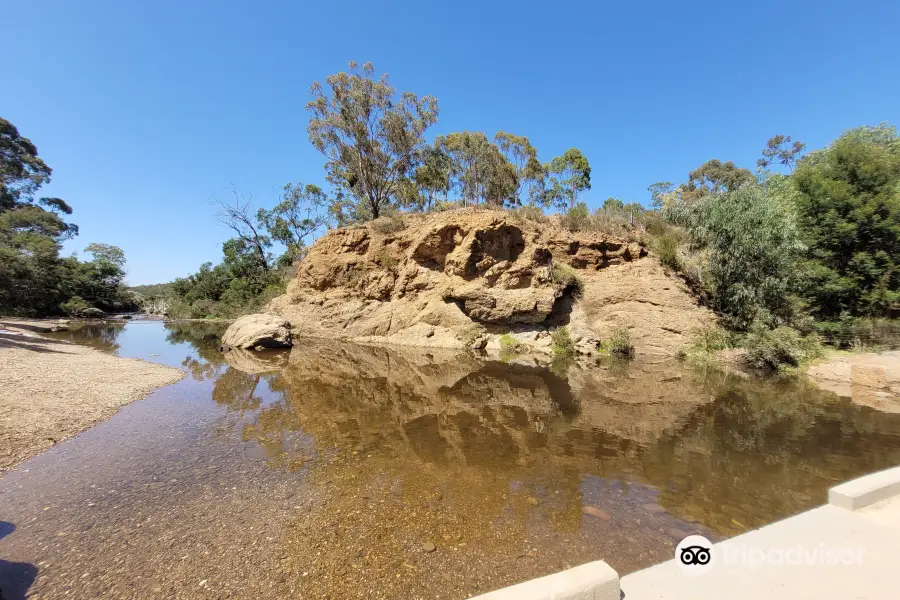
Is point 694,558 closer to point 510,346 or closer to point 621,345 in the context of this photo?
point 621,345

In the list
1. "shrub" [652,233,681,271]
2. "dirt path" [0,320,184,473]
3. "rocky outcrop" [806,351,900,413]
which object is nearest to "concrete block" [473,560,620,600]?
"dirt path" [0,320,184,473]

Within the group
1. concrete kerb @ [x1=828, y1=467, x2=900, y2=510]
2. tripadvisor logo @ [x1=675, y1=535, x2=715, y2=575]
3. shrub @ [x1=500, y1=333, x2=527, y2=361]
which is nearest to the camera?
tripadvisor logo @ [x1=675, y1=535, x2=715, y2=575]

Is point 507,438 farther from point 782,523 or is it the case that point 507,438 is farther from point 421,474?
point 782,523

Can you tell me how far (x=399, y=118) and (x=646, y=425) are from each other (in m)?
24.1

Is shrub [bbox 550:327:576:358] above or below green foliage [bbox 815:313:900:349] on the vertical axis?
below

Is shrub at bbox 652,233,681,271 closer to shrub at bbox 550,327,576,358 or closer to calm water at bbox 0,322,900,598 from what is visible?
shrub at bbox 550,327,576,358

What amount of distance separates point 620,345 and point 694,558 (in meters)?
15.3

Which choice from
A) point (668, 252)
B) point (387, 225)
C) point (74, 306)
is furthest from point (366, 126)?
point (74, 306)

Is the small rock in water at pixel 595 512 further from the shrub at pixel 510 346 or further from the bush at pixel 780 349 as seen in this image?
the shrub at pixel 510 346

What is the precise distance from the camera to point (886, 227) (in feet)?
41.4

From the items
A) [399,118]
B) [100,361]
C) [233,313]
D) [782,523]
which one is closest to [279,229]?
[233,313]

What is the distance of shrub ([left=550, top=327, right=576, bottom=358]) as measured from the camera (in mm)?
17064

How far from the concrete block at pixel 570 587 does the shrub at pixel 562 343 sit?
49.6 ft

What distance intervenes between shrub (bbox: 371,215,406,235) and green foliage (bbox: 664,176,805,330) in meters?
17.3
